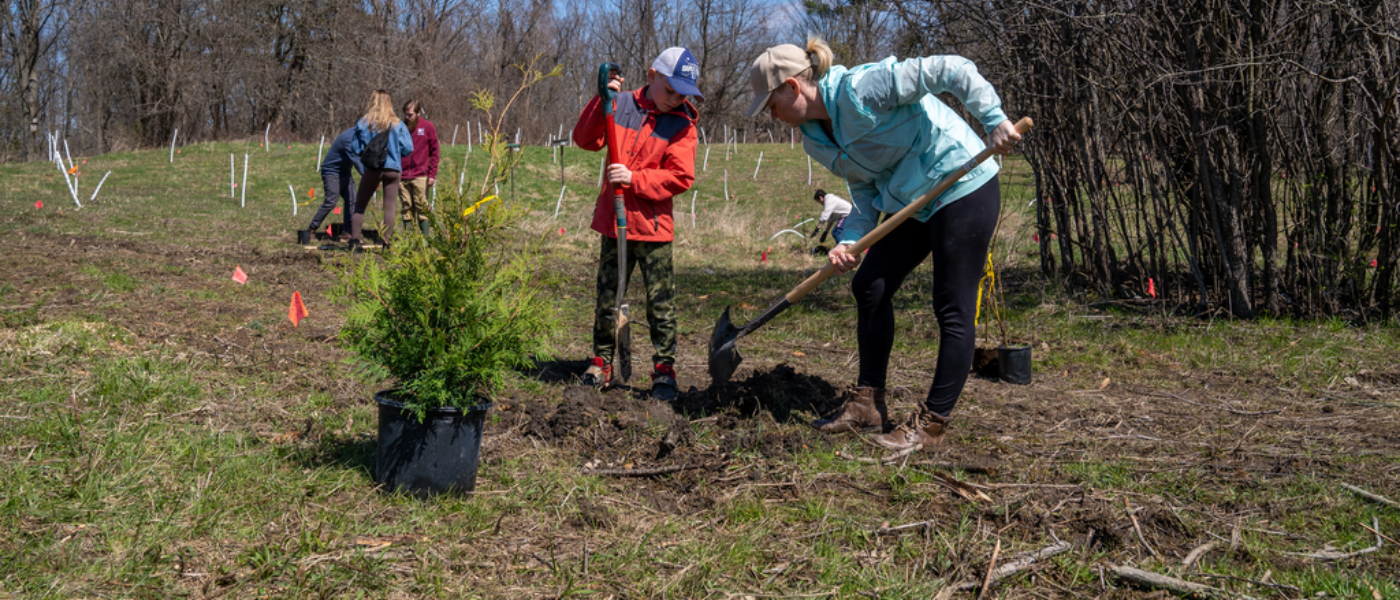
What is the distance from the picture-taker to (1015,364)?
487cm

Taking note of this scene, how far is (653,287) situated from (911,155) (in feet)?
5.04

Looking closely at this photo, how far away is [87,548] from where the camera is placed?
2.25m

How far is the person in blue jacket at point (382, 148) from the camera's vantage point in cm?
891

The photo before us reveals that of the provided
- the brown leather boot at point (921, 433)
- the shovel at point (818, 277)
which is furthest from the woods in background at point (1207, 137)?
the brown leather boot at point (921, 433)

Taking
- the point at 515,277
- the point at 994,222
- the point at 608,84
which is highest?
the point at 608,84

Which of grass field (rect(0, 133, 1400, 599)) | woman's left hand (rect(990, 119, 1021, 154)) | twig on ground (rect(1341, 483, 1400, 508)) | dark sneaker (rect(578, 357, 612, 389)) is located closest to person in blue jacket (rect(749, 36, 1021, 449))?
woman's left hand (rect(990, 119, 1021, 154))

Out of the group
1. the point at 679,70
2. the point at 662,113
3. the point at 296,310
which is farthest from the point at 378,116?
the point at 679,70

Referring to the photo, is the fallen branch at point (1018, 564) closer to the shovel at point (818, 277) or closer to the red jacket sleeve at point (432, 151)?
the shovel at point (818, 277)

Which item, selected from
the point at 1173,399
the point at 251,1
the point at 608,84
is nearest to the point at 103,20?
the point at 251,1

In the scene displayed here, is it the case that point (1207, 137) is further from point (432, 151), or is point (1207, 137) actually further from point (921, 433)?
point (432, 151)

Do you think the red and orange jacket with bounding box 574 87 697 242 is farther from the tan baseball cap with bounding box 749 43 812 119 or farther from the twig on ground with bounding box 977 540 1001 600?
the twig on ground with bounding box 977 540 1001 600

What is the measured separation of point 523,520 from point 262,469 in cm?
96

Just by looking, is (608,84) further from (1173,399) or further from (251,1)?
(251,1)

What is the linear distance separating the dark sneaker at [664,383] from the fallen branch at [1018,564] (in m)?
2.04
